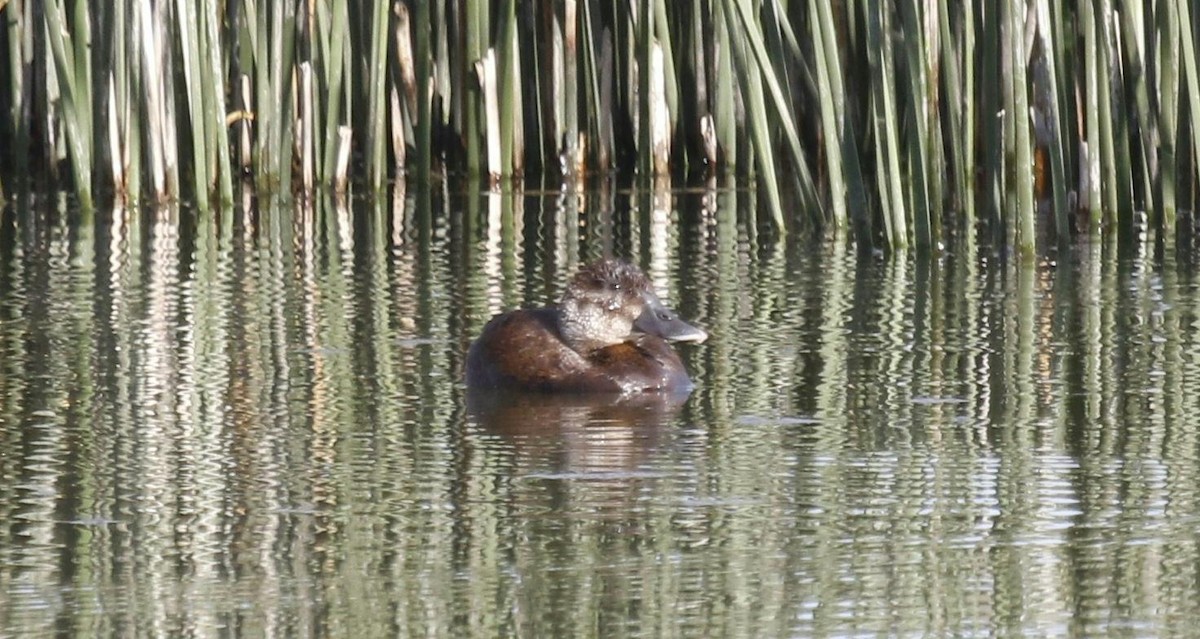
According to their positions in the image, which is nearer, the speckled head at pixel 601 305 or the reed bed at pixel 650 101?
the speckled head at pixel 601 305

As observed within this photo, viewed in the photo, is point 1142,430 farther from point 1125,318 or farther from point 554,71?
point 554,71

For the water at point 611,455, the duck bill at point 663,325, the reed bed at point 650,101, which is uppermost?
the reed bed at point 650,101

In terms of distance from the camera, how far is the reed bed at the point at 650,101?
845cm

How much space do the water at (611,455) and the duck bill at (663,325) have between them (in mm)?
112

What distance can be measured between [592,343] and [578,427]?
786mm

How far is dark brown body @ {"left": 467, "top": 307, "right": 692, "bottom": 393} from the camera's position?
6.11m

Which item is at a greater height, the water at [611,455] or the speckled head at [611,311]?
the speckled head at [611,311]

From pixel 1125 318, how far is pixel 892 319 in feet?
2.25

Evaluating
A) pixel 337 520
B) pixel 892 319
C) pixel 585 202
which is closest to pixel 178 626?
pixel 337 520

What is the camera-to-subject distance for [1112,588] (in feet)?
12.8

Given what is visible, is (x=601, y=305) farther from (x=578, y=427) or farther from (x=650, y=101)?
(x=650, y=101)

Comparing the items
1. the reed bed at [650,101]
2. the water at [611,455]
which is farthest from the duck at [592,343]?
the reed bed at [650,101]

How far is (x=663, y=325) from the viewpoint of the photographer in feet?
21.2

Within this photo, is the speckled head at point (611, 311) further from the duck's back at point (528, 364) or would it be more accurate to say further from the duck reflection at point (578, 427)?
the duck reflection at point (578, 427)
